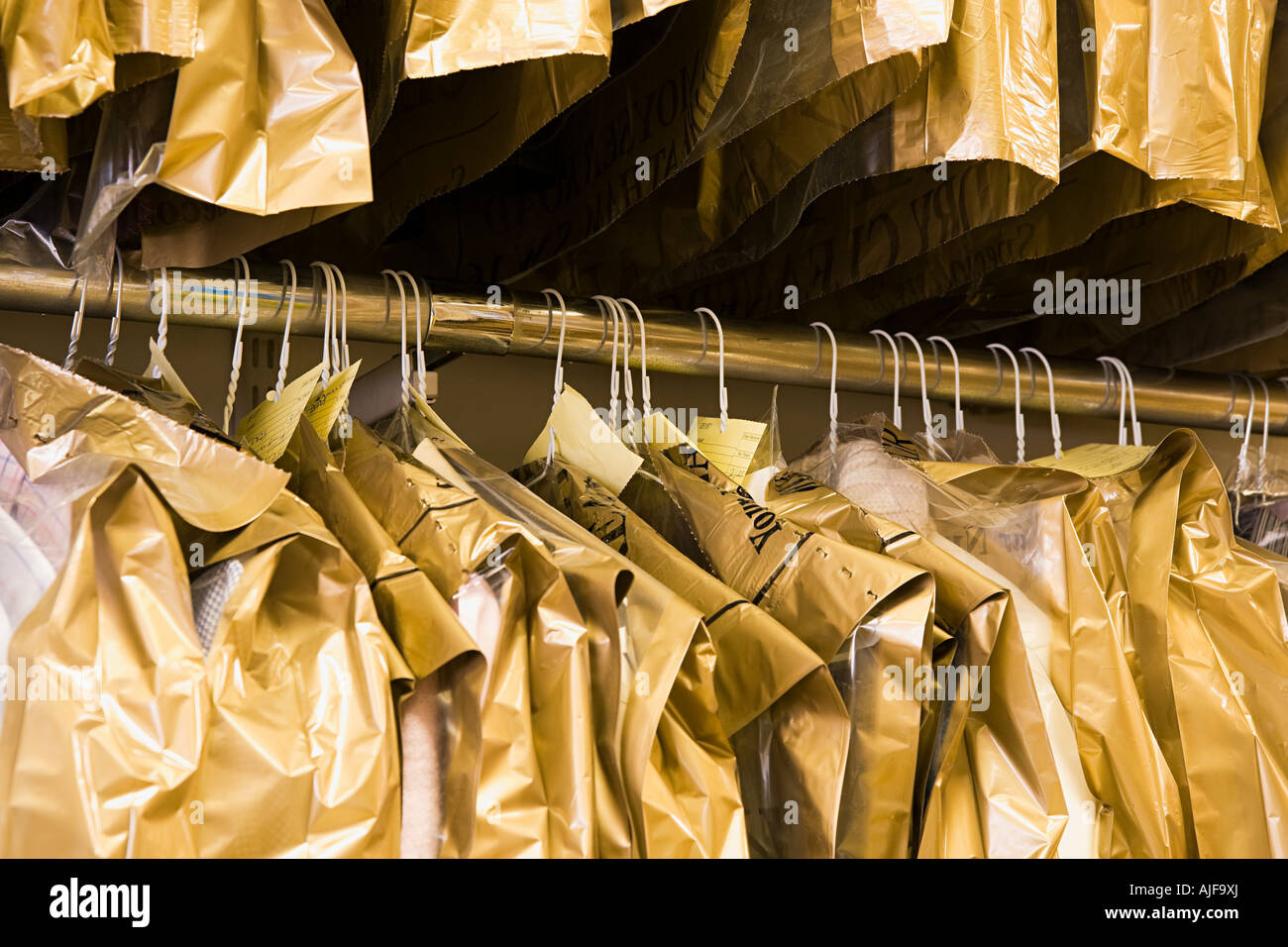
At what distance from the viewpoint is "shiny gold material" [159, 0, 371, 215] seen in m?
0.63

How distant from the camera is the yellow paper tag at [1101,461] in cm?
98

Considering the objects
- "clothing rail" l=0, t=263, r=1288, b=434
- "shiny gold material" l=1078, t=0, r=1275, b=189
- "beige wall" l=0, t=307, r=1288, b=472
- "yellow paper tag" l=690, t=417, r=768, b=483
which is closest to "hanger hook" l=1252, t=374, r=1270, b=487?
"clothing rail" l=0, t=263, r=1288, b=434

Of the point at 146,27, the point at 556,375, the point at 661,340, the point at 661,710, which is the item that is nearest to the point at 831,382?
the point at 661,340

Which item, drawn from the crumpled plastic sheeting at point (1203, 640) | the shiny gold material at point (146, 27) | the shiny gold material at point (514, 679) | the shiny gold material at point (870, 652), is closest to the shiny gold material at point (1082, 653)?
the crumpled plastic sheeting at point (1203, 640)

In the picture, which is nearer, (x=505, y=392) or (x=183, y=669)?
(x=183, y=669)

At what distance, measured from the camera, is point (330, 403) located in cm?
77

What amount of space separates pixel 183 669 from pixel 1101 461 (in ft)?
2.46

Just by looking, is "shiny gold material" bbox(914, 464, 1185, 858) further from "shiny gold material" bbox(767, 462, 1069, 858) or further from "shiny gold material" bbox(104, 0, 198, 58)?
"shiny gold material" bbox(104, 0, 198, 58)

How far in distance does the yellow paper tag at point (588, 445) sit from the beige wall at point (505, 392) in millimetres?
364

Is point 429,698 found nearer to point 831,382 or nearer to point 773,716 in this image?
point 773,716

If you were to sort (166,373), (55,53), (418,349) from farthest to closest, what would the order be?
(418,349) → (166,373) → (55,53)

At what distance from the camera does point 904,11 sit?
2.41 feet
